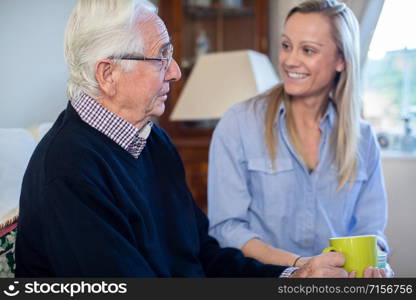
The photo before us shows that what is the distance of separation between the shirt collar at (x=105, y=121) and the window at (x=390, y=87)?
1.11m

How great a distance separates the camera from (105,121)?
3.31 feet

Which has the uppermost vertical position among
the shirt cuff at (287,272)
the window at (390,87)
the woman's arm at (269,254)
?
the window at (390,87)

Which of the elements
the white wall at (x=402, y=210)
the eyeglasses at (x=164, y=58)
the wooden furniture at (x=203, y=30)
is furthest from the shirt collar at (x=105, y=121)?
the wooden furniture at (x=203, y=30)

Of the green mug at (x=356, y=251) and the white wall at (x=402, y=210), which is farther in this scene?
the white wall at (x=402, y=210)

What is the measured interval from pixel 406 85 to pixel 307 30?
1.01 meters

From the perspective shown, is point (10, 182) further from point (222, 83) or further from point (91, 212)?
point (222, 83)

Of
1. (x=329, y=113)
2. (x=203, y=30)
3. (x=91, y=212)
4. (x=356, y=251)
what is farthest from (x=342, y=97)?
(x=203, y=30)

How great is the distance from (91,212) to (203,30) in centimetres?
252

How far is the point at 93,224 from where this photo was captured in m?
0.88

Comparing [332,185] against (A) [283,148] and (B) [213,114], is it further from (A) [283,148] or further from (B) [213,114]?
(B) [213,114]

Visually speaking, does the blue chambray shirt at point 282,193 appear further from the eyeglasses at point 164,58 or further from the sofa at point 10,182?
the sofa at point 10,182

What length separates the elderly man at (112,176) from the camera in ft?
2.87

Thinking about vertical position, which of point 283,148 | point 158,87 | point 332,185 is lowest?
point 332,185

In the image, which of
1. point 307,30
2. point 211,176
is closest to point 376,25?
point 307,30
